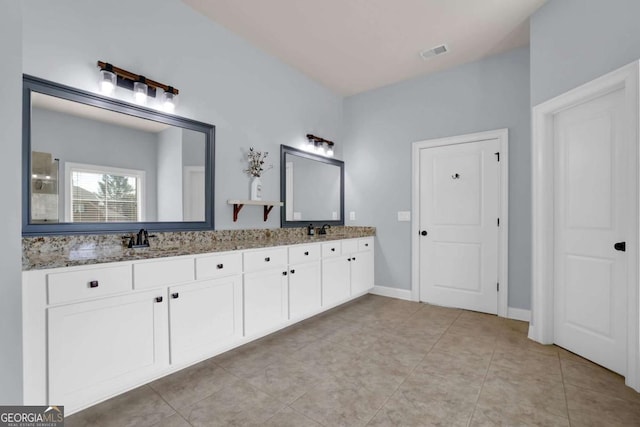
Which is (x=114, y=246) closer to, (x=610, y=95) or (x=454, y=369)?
(x=454, y=369)

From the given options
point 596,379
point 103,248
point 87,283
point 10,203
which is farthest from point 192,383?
point 596,379

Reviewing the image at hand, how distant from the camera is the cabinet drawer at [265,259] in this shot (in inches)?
96.3

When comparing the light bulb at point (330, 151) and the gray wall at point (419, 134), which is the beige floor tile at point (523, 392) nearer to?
the gray wall at point (419, 134)

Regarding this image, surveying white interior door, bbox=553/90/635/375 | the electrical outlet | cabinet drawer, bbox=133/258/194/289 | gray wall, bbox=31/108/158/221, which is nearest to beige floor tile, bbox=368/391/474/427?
white interior door, bbox=553/90/635/375

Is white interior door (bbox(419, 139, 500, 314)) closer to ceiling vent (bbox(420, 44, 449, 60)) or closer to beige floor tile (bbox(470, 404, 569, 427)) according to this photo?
ceiling vent (bbox(420, 44, 449, 60))

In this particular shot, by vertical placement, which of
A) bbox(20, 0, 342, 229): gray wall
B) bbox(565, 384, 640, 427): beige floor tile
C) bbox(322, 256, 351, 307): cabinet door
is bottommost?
bbox(565, 384, 640, 427): beige floor tile

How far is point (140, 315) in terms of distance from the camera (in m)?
1.80

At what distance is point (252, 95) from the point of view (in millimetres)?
3186

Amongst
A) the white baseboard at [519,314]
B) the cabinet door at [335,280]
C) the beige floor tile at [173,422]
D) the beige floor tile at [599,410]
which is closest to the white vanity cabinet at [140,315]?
the beige floor tile at [173,422]

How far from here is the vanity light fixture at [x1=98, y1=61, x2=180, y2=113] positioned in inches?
81.9

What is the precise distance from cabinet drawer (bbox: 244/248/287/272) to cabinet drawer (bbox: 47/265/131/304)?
876 mm

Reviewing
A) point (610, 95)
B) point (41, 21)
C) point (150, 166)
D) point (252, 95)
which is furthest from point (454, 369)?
point (41, 21)

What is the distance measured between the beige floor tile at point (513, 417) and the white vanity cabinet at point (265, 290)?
1.61m

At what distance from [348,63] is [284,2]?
3.96 feet
